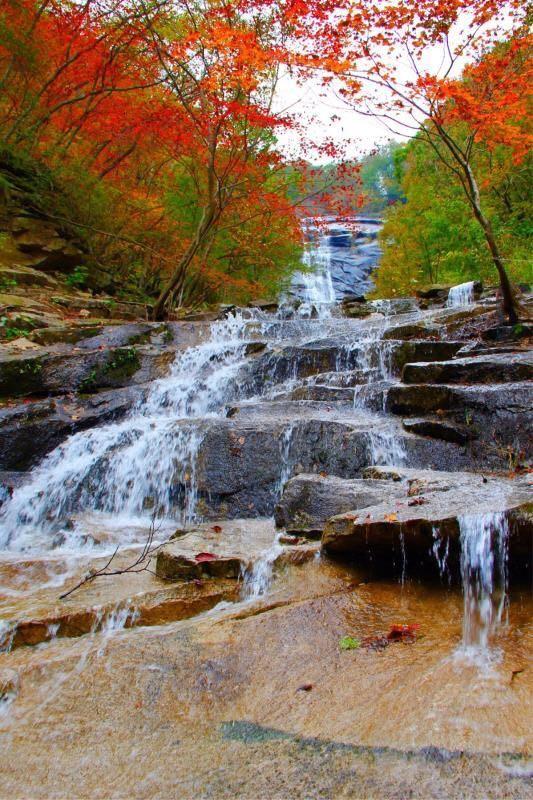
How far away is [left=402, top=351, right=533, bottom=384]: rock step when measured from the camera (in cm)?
641

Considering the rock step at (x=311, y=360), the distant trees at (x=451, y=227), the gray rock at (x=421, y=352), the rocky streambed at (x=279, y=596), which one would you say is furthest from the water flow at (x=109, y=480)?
the distant trees at (x=451, y=227)

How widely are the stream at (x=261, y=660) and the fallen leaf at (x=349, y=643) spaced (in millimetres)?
48

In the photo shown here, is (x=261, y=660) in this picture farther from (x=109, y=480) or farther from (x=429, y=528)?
(x=109, y=480)

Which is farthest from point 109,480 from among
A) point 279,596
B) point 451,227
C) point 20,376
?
point 451,227

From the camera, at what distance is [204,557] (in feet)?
12.0

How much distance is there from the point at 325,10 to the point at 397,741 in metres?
10.5

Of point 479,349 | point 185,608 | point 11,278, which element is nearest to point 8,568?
point 185,608

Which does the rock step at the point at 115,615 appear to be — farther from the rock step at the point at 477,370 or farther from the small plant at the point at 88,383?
the small plant at the point at 88,383

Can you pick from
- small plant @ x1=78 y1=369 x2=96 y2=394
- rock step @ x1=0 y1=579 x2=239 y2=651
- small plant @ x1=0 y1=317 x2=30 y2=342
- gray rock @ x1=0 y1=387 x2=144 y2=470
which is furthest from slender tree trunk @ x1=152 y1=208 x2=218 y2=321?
rock step @ x1=0 y1=579 x2=239 y2=651

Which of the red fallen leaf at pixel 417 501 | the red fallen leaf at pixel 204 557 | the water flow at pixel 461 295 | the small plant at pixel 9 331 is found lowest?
the red fallen leaf at pixel 204 557

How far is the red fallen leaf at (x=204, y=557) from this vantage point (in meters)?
3.61

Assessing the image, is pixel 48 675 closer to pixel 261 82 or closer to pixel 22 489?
pixel 22 489

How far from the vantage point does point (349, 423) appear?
6031mm

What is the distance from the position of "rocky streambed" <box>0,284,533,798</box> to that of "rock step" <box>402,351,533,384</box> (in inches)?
1.1
